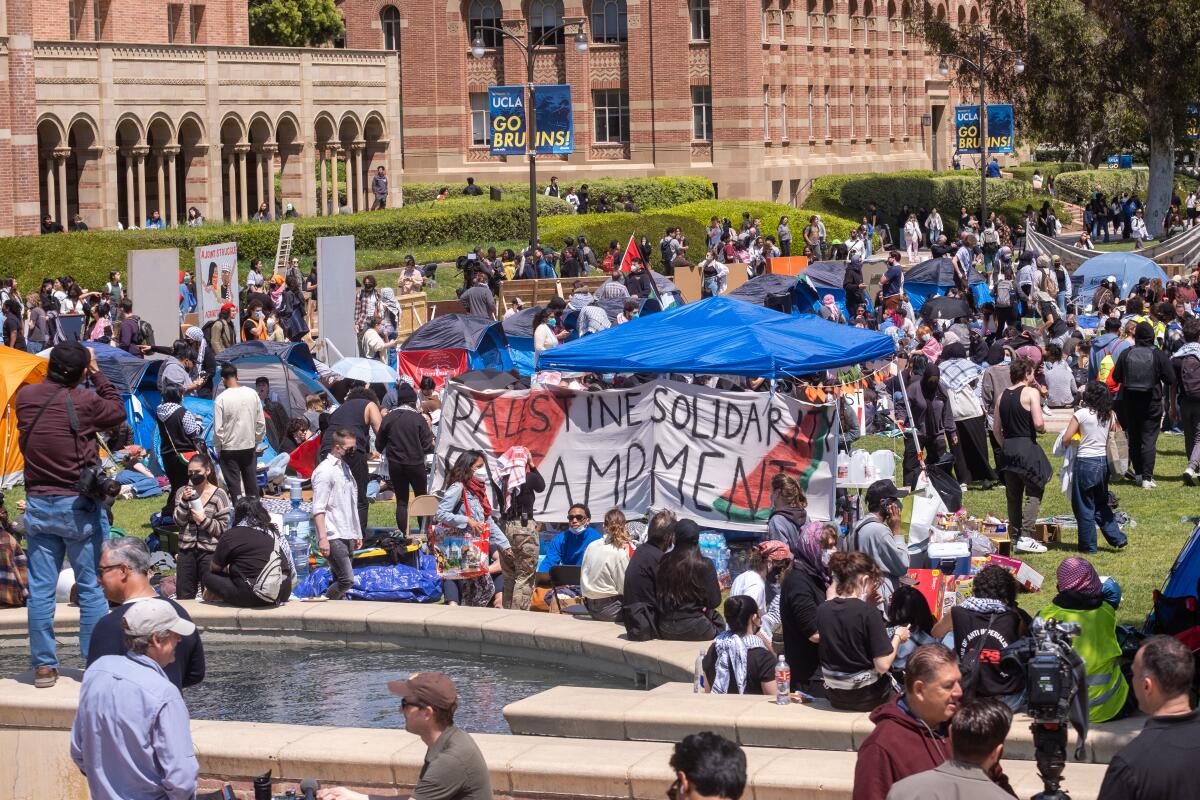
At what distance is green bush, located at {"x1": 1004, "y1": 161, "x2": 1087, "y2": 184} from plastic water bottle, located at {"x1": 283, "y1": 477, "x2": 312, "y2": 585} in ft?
190

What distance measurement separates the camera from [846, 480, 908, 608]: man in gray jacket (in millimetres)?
11875

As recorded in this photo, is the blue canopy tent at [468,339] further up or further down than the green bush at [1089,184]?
further down

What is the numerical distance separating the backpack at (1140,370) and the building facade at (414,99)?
3150 centimetres

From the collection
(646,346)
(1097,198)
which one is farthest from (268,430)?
(1097,198)

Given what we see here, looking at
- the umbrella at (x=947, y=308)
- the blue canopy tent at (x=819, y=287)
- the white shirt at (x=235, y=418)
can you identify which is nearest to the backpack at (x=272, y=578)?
the white shirt at (x=235, y=418)

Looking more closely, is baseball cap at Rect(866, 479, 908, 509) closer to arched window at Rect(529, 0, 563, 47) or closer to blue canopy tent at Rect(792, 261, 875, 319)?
blue canopy tent at Rect(792, 261, 875, 319)

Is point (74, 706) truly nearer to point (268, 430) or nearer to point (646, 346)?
point (646, 346)

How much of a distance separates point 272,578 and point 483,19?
52649 millimetres

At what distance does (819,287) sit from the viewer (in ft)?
101

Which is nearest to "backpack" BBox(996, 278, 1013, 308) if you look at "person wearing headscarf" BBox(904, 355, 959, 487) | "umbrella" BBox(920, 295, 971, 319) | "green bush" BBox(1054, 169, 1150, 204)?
"umbrella" BBox(920, 295, 971, 319)

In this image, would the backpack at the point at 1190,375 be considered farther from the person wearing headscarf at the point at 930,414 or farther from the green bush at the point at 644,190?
the green bush at the point at 644,190

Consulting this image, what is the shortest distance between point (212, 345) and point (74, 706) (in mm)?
14352

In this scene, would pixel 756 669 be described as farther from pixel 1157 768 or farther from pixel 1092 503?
pixel 1092 503

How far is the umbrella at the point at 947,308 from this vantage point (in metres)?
26.5
